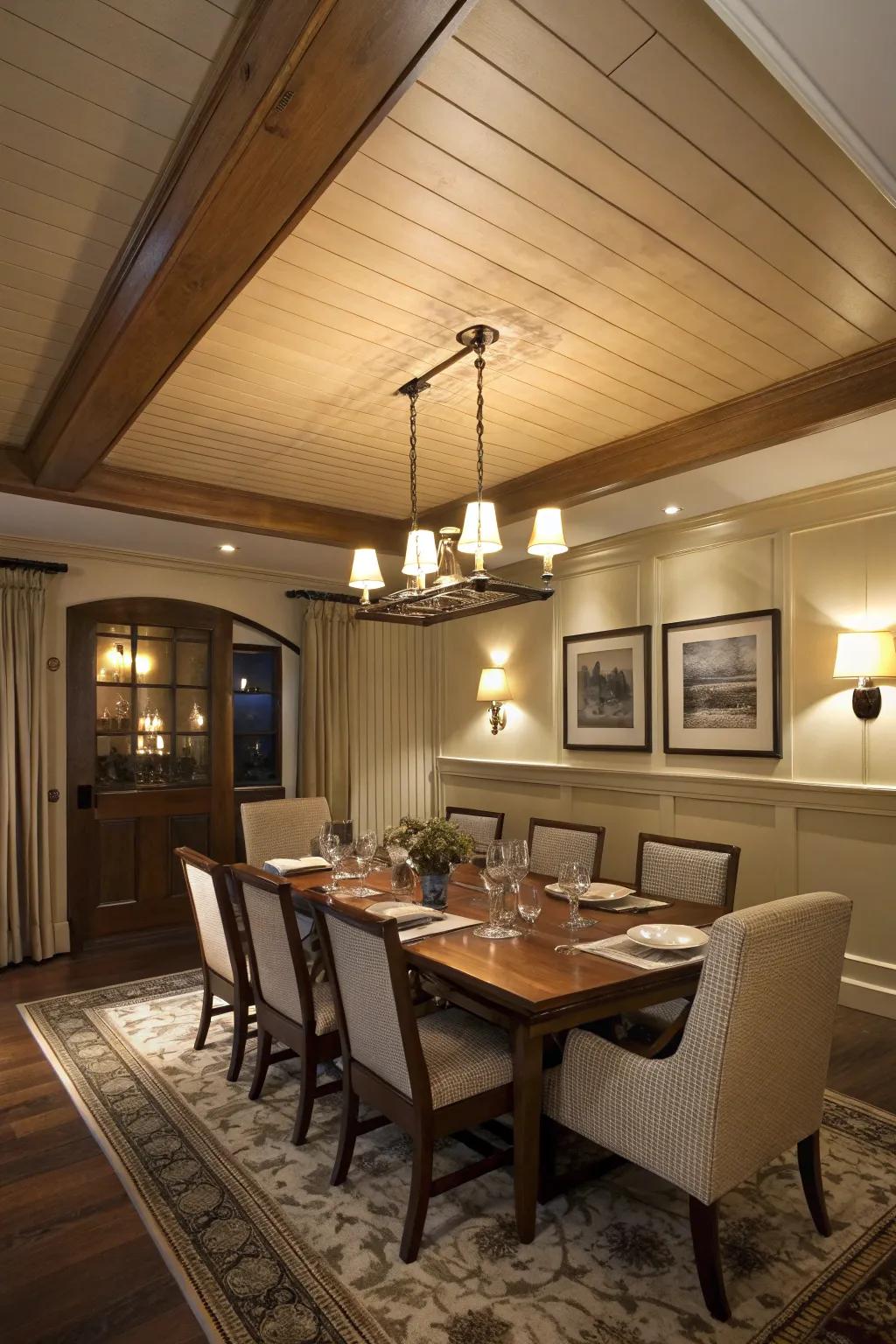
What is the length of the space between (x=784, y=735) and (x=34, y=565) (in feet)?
14.5

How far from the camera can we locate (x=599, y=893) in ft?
10.3

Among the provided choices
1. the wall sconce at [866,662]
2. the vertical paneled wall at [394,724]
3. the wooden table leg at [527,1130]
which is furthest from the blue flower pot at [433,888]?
the vertical paneled wall at [394,724]

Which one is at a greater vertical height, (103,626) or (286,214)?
(286,214)

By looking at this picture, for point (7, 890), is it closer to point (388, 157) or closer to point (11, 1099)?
point (11, 1099)

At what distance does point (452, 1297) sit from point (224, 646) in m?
4.42

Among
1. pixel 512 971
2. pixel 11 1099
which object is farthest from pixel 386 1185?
pixel 11 1099

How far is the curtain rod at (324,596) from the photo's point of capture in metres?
5.97

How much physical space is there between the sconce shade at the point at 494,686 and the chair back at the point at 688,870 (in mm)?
2377

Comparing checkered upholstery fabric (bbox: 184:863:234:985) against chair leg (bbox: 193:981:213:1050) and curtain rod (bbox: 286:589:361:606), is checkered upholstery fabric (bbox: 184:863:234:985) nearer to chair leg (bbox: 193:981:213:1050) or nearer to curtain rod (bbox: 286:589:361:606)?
chair leg (bbox: 193:981:213:1050)

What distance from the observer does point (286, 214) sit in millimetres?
1803

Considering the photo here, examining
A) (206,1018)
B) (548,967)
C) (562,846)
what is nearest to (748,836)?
(562,846)

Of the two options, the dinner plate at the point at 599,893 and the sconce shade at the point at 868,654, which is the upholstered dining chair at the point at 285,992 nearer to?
the dinner plate at the point at 599,893

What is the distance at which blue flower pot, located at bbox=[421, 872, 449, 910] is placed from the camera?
3.08 meters

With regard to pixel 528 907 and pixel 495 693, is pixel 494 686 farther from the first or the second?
pixel 528 907
